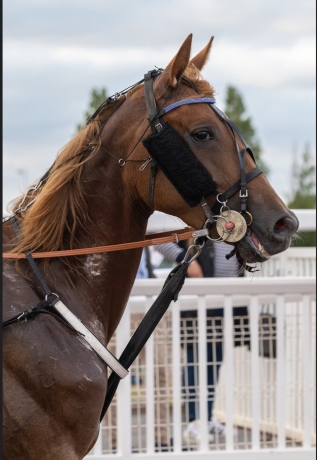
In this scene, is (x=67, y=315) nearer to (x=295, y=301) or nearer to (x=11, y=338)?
(x=11, y=338)

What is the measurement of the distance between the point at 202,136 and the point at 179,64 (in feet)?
0.91

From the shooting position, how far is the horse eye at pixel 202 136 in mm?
2795

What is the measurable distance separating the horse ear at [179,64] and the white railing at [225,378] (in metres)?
2.20

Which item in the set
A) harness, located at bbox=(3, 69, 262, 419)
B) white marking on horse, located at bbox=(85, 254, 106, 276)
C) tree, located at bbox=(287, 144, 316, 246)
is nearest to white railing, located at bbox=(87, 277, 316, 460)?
white marking on horse, located at bbox=(85, 254, 106, 276)

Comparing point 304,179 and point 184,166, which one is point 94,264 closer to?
point 184,166

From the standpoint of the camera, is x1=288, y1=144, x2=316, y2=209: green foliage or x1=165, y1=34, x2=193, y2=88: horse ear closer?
x1=165, y1=34, x2=193, y2=88: horse ear

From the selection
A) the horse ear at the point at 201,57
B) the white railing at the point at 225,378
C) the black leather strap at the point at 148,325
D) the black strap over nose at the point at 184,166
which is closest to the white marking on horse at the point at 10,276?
the black leather strap at the point at 148,325

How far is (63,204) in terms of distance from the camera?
9.36ft

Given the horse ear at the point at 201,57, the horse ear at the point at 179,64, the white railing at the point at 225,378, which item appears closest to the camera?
the horse ear at the point at 179,64

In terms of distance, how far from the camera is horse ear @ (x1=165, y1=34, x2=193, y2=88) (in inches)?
107

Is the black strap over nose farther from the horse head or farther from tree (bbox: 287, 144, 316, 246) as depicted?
tree (bbox: 287, 144, 316, 246)

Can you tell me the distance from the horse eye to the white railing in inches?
84.6

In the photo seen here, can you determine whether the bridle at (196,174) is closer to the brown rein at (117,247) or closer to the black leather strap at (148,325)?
the brown rein at (117,247)

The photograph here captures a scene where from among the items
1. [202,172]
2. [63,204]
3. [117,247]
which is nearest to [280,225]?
[202,172]
